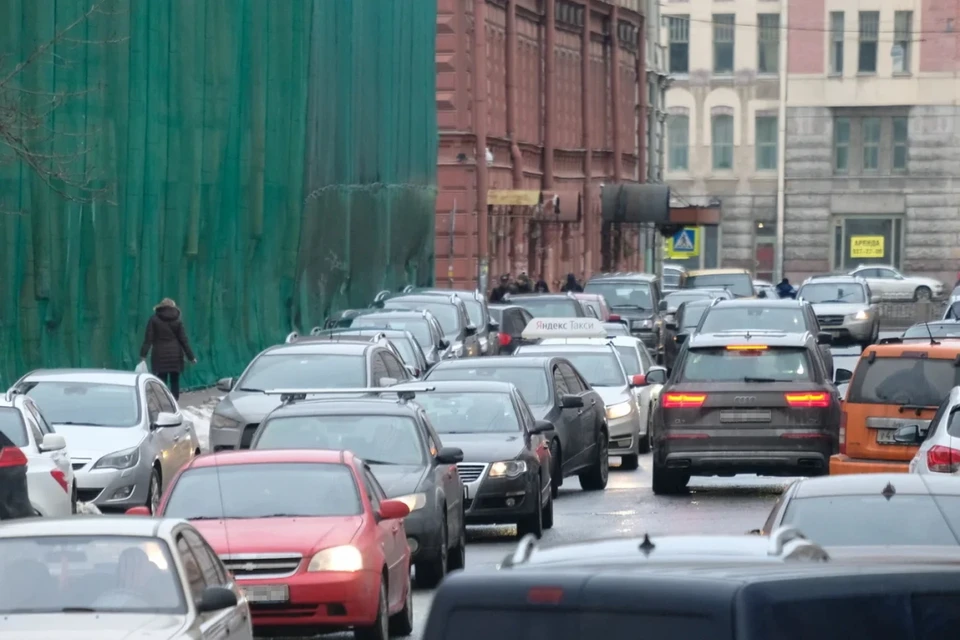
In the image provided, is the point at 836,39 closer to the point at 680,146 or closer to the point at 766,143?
the point at 766,143

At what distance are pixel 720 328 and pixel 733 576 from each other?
27152mm

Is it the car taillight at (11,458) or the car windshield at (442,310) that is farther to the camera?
the car windshield at (442,310)

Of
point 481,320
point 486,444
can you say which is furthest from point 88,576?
point 481,320

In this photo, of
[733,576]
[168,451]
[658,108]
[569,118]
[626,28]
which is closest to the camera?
[733,576]

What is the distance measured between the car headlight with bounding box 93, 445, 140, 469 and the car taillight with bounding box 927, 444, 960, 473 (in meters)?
7.46

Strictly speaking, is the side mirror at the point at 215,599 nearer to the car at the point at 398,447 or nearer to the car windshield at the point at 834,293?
the car at the point at 398,447

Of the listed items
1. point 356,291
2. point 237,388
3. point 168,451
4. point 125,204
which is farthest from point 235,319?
point 168,451

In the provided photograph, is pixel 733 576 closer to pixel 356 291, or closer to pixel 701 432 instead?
pixel 701 432

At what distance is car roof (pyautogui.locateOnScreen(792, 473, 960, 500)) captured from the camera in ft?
31.7

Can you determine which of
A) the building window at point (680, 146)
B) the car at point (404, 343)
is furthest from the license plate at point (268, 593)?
the building window at point (680, 146)

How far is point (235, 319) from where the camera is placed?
3788 cm

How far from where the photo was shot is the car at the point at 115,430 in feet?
61.2

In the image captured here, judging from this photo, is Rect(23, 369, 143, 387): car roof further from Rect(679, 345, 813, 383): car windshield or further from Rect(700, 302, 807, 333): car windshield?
Rect(700, 302, 807, 333): car windshield

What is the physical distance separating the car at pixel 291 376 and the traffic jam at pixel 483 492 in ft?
0.12
